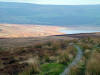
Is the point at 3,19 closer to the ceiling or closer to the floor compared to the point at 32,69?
closer to the ceiling

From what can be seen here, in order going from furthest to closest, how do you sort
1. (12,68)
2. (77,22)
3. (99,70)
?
(77,22) < (12,68) < (99,70)

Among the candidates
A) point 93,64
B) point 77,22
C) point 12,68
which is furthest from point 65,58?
point 77,22

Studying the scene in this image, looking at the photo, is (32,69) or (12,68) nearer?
(32,69)

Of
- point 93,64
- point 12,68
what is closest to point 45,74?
point 93,64

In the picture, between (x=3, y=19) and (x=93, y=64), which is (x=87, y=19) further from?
(x=93, y=64)

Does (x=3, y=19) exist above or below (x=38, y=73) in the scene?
above

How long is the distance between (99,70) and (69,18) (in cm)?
17545

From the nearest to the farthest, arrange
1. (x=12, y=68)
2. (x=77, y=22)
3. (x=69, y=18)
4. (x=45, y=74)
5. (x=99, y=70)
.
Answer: (x=99, y=70) < (x=45, y=74) < (x=12, y=68) < (x=77, y=22) < (x=69, y=18)

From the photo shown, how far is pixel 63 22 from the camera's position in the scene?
563 feet

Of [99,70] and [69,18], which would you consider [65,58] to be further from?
[69,18]

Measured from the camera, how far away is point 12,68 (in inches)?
478

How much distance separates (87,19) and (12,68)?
16716cm

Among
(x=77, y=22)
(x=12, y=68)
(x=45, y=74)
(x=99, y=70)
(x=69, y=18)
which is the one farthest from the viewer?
(x=69, y=18)

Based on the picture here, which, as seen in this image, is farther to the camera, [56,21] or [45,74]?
[56,21]
